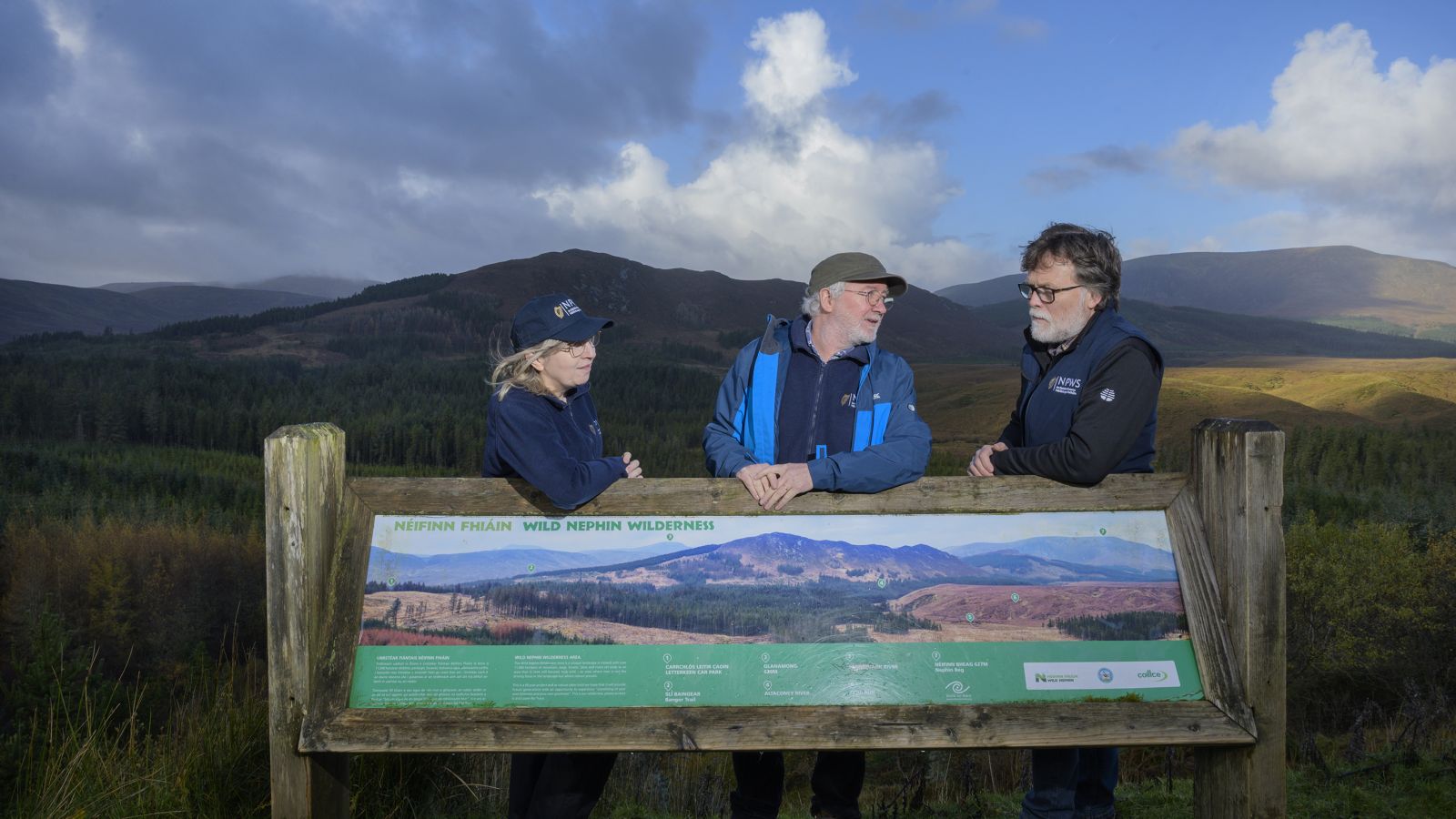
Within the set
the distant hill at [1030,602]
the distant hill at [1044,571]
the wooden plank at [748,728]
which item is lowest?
the wooden plank at [748,728]

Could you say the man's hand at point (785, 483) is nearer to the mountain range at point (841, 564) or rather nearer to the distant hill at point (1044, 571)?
the mountain range at point (841, 564)

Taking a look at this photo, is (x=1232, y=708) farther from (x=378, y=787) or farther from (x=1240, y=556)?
(x=378, y=787)

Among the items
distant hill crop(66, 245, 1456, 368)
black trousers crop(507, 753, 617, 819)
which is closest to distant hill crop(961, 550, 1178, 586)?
black trousers crop(507, 753, 617, 819)

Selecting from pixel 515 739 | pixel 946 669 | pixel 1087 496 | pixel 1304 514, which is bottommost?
pixel 1304 514

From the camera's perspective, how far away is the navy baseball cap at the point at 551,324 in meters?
3.63

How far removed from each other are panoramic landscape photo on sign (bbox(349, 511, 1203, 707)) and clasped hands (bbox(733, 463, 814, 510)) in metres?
0.11

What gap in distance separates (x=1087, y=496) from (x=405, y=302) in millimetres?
157225

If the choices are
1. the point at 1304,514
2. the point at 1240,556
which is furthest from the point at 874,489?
the point at 1304,514

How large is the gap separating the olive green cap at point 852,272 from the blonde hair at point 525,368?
121cm

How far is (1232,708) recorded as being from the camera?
10.9 feet

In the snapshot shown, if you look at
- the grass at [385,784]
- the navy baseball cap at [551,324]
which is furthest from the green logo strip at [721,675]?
the grass at [385,784]

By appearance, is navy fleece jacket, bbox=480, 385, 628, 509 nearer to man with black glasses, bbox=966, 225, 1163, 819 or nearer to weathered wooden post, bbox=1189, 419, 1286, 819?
man with black glasses, bbox=966, 225, 1163, 819

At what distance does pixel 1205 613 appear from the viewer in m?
3.42

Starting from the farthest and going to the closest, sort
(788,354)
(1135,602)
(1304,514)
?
(1304,514) < (788,354) < (1135,602)
